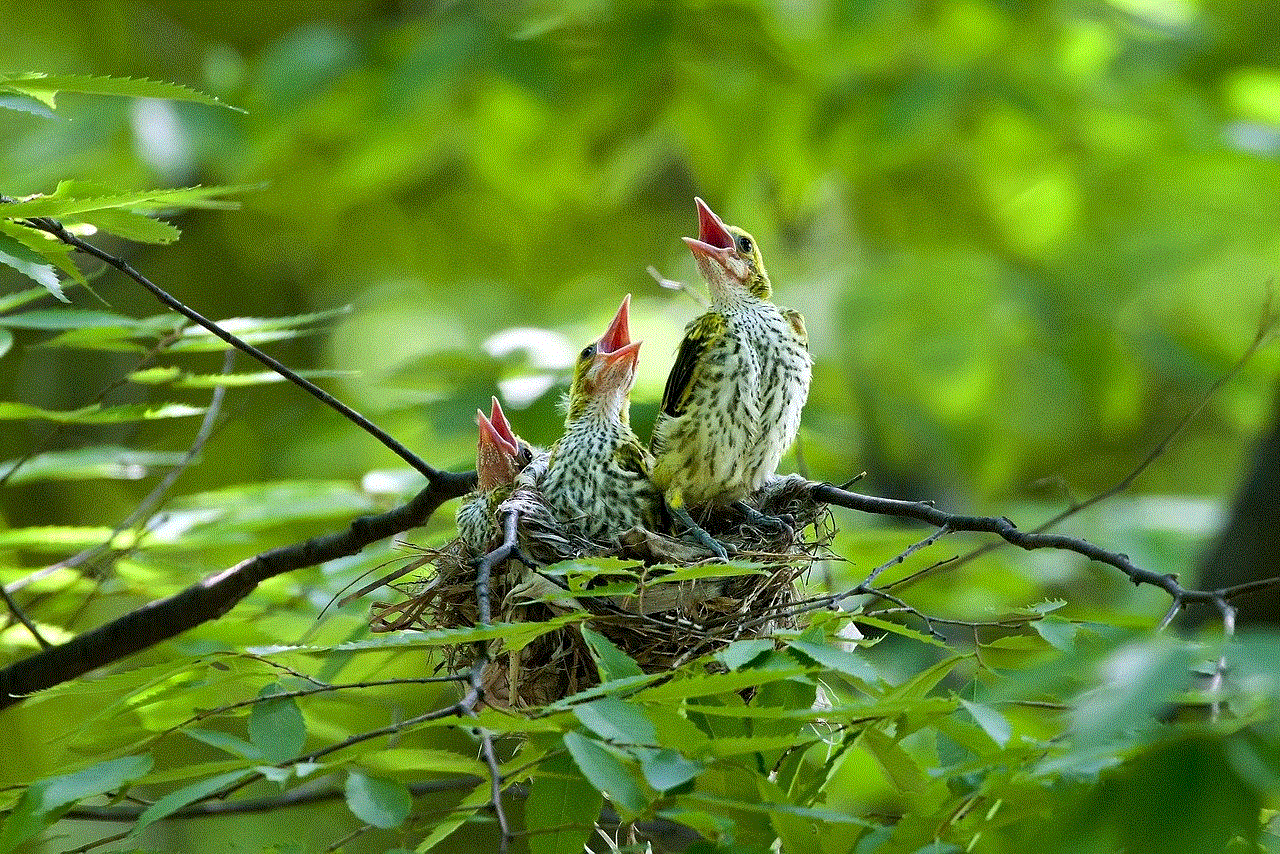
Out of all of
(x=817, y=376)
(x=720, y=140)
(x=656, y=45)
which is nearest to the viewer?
(x=656, y=45)

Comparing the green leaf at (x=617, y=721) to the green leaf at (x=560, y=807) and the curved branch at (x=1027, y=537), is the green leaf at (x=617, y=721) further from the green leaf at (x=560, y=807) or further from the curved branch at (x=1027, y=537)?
the curved branch at (x=1027, y=537)

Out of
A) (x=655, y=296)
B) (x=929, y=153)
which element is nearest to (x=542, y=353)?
(x=655, y=296)

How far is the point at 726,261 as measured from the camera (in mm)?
4488

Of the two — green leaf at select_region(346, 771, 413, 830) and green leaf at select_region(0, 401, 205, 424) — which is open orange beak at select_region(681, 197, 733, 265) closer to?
green leaf at select_region(0, 401, 205, 424)

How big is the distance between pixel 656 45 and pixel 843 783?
386 cm

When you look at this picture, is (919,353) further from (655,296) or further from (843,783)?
(843,783)

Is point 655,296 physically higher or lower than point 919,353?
higher

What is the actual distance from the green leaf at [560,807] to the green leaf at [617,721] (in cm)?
23

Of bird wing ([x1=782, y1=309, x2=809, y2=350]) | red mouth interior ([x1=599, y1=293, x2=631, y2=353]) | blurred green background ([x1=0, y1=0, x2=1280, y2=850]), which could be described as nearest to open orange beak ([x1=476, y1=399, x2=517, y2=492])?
red mouth interior ([x1=599, y1=293, x2=631, y2=353])

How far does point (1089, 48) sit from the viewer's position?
29.5 ft

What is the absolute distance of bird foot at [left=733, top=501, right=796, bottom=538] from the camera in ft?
13.0

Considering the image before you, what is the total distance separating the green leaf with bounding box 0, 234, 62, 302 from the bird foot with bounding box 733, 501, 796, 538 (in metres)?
2.27

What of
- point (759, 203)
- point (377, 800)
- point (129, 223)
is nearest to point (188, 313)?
point (129, 223)

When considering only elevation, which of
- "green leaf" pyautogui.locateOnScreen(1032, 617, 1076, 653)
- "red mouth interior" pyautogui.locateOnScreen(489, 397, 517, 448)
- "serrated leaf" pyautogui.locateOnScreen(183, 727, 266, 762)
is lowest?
"green leaf" pyautogui.locateOnScreen(1032, 617, 1076, 653)
